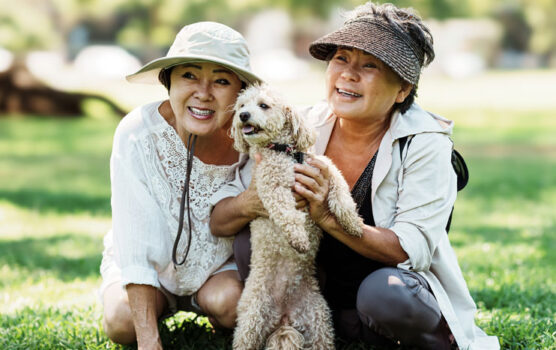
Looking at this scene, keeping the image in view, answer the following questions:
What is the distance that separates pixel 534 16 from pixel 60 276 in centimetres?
3252

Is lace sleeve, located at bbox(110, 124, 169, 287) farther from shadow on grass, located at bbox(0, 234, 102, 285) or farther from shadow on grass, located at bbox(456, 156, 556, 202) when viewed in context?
shadow on grass, located at bbox(456, 156, 556, 202)

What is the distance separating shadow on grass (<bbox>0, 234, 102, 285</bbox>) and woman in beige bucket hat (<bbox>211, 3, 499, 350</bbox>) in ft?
7.46

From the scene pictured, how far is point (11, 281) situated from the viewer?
189 inches

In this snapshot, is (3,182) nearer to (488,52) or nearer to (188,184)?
(188,184)

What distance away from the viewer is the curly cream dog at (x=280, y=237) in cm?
307

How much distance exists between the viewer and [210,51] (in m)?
3.13

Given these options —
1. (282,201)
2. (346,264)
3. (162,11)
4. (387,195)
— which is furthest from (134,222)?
(162,11)

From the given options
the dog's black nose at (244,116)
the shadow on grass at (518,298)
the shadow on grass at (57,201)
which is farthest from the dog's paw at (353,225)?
the shadow on grass at (57,201)

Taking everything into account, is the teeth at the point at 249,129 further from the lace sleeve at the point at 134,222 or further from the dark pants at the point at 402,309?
the dark pants at the point at 402,309

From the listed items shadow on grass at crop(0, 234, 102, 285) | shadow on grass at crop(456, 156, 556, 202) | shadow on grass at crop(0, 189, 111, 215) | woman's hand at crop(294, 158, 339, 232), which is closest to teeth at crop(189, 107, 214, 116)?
woman's hand at crop(294, 158, 339, 232)

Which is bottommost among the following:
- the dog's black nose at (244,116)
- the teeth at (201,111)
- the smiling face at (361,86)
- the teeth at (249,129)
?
the teeth at (249,129)

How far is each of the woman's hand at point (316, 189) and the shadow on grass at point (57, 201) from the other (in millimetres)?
4986

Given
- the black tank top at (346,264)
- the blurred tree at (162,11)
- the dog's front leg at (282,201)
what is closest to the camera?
the dog's front leg at (282,201)

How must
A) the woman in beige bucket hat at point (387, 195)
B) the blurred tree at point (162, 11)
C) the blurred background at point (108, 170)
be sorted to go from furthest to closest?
the blurred tree at point (162, 11)
the blurred background at point (108, 170)
the woman in beige bucket hat at point (387, 195)
